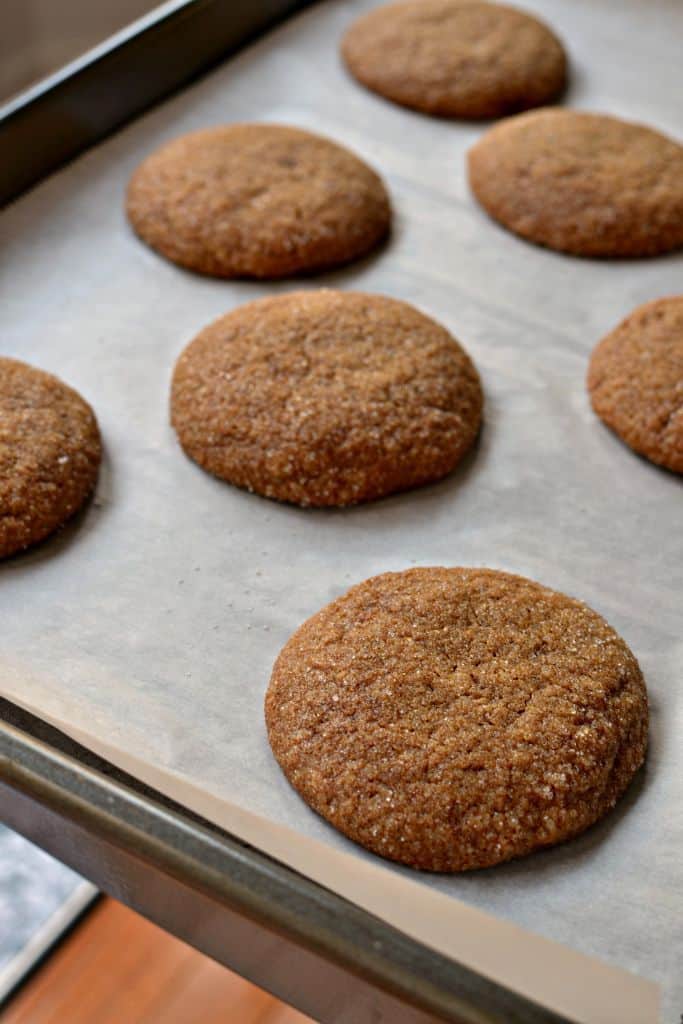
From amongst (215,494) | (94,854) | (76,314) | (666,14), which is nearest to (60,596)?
(215,494)

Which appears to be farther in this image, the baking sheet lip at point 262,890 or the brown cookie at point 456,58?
the brown cookie at point 456,58

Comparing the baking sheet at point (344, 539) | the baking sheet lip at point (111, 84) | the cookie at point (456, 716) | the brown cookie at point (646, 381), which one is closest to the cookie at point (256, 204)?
the baking sheet at point (344, 539)

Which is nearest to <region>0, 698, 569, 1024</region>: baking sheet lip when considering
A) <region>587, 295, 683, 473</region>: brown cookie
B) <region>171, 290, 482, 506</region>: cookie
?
<region>171, 290, 482, 506</region>: cookie

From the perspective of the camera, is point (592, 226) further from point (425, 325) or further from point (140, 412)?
point (140, 412)

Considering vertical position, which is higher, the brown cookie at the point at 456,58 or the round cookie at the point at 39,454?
the brown cookie at the point at 456,58

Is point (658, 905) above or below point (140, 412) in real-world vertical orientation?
below

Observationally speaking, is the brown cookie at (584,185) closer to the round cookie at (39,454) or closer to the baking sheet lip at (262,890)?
the round cookie at (39,454)

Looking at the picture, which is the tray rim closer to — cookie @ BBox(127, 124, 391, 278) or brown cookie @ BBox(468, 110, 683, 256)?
cookie @ BBox(127, 124, 391, 278)
